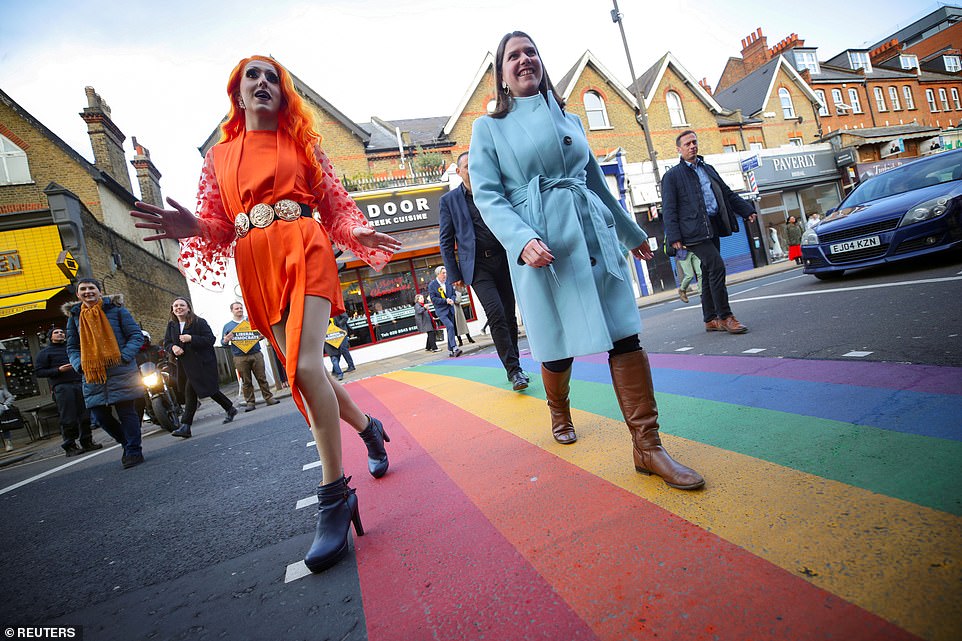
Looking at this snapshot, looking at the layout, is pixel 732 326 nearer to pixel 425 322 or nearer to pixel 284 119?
pixel 284 119

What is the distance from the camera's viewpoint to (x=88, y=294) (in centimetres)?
493

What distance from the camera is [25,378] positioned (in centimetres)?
1306

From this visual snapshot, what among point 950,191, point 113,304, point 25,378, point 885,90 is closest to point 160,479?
point 113,304

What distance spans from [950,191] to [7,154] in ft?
72.8

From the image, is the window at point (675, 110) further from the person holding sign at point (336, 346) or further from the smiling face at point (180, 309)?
the smiling face at point (180, 309)

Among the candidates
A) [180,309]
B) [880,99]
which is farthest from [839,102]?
[180,309]

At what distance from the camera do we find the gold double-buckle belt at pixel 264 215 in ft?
6.32

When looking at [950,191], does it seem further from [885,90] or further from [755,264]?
[885,90]

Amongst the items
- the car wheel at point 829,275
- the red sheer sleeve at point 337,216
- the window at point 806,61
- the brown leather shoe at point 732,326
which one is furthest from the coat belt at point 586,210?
the window at point 806,61

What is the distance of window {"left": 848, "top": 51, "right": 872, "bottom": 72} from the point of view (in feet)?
98.6

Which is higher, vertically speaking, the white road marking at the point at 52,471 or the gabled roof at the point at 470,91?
the gabled roof at the point at 470,91

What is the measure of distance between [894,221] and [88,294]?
31.9 ft

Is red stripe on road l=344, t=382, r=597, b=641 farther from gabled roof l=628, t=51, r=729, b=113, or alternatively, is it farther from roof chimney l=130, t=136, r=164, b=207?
gabled roof l=628, t=51, r=729, b=113

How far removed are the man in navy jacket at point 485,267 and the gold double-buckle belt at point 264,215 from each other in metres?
2.24
